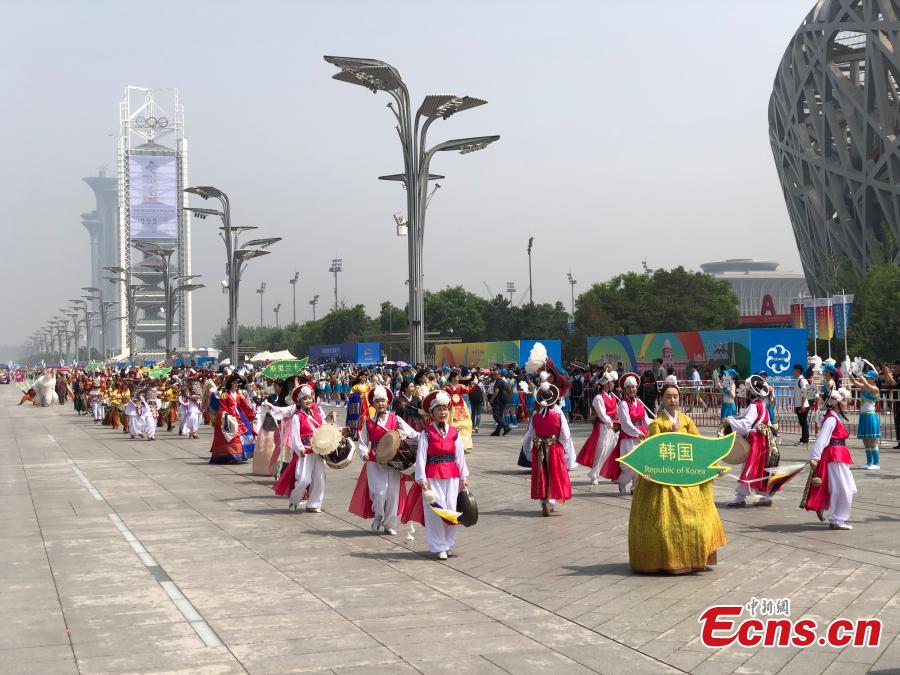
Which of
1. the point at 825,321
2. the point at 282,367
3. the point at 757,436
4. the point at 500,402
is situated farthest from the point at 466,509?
the point at 825,321

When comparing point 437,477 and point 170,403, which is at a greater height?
point 437,477

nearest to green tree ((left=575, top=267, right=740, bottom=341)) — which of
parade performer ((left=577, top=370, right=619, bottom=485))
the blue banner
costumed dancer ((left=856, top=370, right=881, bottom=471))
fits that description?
the blue banner

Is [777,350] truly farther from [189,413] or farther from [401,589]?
[401,589]

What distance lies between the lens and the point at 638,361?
34531mm

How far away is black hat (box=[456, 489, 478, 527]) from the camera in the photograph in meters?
10.6

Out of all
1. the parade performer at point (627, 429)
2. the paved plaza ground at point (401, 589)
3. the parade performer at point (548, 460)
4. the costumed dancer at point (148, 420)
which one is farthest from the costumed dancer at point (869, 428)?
the costumed dancer at point (148, 420)

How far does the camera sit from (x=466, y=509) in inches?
421

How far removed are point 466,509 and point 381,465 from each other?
1784 mm

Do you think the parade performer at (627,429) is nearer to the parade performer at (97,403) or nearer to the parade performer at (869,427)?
the parade performer at (869,427)

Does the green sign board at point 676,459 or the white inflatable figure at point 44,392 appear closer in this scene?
the green sign board at point 676,459

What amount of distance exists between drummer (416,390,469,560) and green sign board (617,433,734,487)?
1.92 metres

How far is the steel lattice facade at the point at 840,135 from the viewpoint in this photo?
63969mm

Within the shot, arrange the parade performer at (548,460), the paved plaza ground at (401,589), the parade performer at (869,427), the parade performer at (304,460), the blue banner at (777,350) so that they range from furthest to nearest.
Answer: the blue banner at (777,350) → the parade performer at (869,427) → the parade performer at (304,460) → the parade performer at (548,460) → the paved plaza ground at (401,589)

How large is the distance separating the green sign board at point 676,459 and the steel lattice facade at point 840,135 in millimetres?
51584
